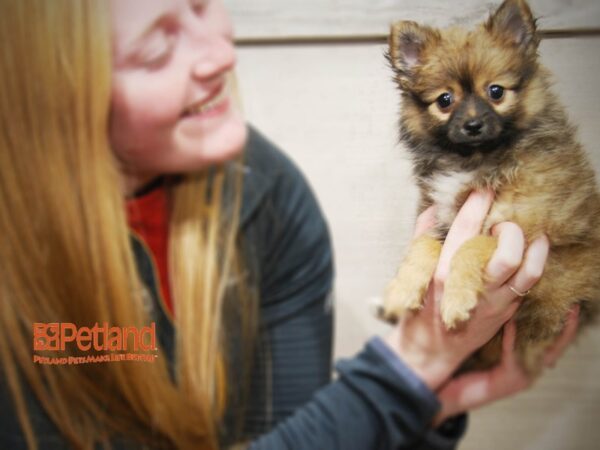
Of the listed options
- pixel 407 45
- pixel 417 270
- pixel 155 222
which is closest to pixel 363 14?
→ pixel 407 45

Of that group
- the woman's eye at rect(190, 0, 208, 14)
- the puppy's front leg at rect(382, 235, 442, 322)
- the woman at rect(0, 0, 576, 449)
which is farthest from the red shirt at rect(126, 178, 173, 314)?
the puppy's front leg at rect(382, 235, 442, 322)

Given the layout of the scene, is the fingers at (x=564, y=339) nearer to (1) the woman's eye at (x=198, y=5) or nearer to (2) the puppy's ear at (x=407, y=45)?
(2) the puppy's ear at (x=407, y=45)

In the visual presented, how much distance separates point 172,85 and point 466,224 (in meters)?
0.41

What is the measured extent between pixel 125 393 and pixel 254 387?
0.68ft

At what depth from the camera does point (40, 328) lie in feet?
2.51

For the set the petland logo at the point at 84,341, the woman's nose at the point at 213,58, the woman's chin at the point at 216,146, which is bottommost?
the petland logo at the point at 84,341

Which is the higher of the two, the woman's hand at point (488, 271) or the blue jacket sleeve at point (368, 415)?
the woman's hand at point (488, 271)

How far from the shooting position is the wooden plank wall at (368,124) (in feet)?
1.90

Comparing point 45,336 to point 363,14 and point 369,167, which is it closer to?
point 369,167

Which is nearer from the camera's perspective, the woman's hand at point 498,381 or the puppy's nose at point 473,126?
A: the puppy's nose at point 473,126

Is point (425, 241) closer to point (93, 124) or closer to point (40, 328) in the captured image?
point (93, 124)

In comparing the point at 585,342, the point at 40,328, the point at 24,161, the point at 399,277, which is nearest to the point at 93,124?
the point at 24,161

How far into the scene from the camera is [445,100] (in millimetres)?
544

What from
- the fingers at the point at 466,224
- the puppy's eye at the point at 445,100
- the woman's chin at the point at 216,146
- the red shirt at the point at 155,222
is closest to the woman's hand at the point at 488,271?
the fingers at the point at 466,224
